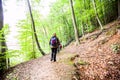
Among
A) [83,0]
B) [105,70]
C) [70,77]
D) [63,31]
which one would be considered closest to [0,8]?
[70,77]

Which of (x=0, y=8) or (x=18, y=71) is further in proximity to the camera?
(x=0, y=8)

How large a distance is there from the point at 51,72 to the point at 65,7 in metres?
25.0

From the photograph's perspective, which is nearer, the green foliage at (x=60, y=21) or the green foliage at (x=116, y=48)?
the green foliage at (x=116, y=48)

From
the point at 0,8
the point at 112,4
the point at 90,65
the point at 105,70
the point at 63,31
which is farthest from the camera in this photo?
the point at 63,31

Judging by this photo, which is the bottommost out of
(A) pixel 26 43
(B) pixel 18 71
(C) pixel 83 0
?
(B) pixel 18 71

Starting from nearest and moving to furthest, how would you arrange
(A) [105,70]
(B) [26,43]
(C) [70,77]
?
(C) [70,77], (A) [105,70], (B) [26,43]

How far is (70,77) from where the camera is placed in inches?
329

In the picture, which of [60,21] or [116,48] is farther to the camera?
[60,21]

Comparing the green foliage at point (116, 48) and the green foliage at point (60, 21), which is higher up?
the green foliage at point (60, 21)

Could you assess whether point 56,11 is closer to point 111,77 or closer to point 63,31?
point 63,31

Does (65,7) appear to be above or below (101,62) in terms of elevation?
above

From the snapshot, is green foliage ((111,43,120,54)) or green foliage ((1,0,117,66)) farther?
green foliage ((1,0,117,66))

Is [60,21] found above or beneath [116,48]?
above

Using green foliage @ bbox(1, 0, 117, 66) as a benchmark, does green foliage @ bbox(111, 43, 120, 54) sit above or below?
below
